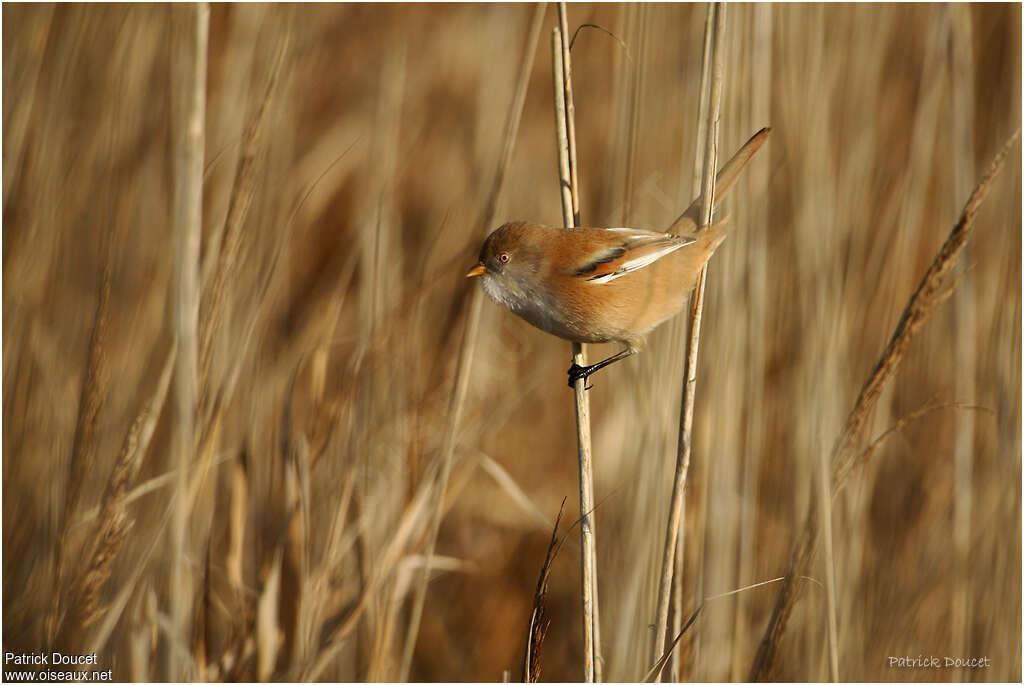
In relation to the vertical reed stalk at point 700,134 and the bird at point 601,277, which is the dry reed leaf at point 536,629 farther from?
the bird at point 601,277

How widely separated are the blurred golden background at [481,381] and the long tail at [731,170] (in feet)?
0.40

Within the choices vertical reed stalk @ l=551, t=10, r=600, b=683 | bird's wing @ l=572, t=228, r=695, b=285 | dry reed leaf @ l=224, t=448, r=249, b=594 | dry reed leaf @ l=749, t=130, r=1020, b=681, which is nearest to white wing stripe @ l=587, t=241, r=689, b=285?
bird's wing @ l=572, t=228, r=695, b=285

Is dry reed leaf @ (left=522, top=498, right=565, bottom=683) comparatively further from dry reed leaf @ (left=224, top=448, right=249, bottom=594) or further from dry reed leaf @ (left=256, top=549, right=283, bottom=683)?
dry reed leaf @ (left=224, top=448, right=249, bottom=594)

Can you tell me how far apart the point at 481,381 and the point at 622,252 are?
4.80ft

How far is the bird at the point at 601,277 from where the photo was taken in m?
2.17

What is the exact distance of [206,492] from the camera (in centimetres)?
186

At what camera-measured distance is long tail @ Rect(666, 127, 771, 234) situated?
1.95 metres

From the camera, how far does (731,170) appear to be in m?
2.01

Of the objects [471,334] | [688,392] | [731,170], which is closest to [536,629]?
[688,392]

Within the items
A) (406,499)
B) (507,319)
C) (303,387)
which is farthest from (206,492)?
(507,319)

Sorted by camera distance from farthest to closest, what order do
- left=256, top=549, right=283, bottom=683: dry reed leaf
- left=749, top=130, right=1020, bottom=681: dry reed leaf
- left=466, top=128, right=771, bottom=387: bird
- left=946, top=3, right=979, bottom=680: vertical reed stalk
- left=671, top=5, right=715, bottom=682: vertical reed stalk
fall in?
left=946, top=3, right=979, bottom=680: vertical reed stalk
left=466, top=128, right=771, bottom=387: bird
left=256, top=549, right=283, bottom=683: dry reed leaf
left=671, top=5, right=715, bottom=682: vertical reed stalk
left=749, top=130, right=1020, bottom=681: dry reed leaf

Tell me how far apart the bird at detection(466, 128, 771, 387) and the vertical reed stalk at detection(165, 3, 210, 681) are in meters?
0.91

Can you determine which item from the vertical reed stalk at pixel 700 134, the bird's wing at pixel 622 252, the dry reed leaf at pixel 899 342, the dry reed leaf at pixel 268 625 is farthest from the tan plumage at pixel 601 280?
the dry reed leaf at pixel 268 625

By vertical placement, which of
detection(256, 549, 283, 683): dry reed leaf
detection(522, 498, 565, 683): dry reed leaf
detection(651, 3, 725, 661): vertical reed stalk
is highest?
detection(651, 3, 725, 661): vertical reed stalk
